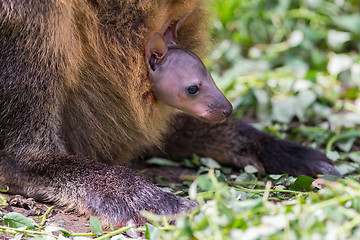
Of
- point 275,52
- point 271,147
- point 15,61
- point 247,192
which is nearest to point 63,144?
point 15,61

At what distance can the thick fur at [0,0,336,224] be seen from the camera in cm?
278

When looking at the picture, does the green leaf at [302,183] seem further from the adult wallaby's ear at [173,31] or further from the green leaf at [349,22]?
the green leaf at [349,22]

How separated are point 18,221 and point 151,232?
26.6 inches

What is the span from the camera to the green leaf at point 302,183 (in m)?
2.96

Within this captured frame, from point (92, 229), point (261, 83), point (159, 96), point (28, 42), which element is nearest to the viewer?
point (92, 229)

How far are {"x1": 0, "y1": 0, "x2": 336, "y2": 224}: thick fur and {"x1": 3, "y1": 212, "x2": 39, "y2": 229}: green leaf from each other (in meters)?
0.26

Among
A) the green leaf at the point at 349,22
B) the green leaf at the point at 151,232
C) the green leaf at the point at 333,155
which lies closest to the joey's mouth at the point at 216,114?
the green leaf at the point at 151,232

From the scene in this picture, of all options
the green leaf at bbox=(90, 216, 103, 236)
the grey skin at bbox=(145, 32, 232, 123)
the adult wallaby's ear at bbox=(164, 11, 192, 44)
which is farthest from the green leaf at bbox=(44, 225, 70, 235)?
the adult wallaby's ear at bbox=(164, 11, 192, 44)

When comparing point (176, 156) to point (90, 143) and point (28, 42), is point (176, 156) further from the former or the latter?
point (28, 42)

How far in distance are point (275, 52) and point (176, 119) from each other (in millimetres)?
2384

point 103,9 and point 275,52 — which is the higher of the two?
point 103,9

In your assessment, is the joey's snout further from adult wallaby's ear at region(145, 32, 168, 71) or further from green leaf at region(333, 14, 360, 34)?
green leaf at region(333, 14, 360, 34)

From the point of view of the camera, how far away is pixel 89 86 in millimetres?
2979

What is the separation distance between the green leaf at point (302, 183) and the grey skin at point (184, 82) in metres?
0.54
